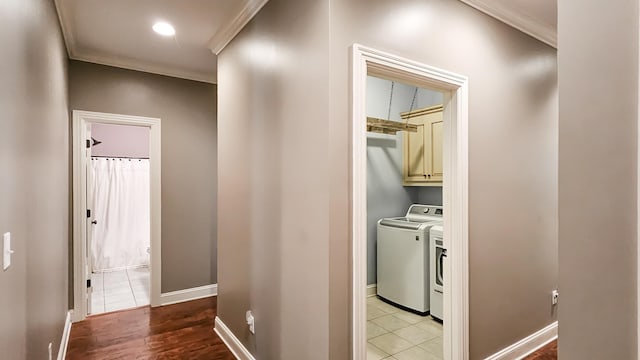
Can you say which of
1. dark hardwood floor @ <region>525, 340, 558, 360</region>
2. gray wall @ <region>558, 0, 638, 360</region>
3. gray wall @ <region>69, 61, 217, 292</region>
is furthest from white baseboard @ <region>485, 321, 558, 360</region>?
gray wall @ <region>69, 61, 217, 292</region>

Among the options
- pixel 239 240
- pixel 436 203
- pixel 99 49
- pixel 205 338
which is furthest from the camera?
pixel 436 203

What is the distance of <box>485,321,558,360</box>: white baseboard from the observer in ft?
8.13

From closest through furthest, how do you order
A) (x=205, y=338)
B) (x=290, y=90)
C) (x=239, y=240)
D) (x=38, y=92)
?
(x=38, y=92)
(x=290, y=90)
(x=239, y=240)
(x=205, y=338)

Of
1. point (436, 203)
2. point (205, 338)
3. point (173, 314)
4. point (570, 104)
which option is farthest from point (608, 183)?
point (173, 314)

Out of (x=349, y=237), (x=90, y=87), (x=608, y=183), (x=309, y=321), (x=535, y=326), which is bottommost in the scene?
(x=535, y=326)

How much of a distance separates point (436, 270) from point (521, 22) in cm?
226

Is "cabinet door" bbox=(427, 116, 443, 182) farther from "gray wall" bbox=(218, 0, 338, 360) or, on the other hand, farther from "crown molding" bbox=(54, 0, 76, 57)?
"crown molding" bbox=(54, 0, 76, 57)

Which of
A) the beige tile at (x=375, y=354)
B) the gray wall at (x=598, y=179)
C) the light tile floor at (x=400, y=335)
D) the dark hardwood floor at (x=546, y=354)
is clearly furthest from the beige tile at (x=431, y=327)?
the gray wall at (x=598, y=179)

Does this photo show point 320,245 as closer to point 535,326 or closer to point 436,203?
point 535,326

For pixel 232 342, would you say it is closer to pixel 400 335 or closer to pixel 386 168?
pixel 400 335

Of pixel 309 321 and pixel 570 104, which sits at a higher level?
pixel 570 104

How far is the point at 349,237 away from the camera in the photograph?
1746mm

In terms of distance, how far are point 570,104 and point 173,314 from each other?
387 cm

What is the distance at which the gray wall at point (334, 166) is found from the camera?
67.9 inches
